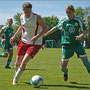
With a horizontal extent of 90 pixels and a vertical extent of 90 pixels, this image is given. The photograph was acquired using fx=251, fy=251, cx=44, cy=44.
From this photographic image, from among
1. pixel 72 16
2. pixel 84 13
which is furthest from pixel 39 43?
pixel 84 13

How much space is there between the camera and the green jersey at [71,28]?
7645 mm

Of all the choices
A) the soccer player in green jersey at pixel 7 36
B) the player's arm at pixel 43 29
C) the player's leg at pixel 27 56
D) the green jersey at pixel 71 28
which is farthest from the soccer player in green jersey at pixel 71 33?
the soccer player in green jersey at pixel 7 36

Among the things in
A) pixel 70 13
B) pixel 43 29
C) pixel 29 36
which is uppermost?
pixel 70 13

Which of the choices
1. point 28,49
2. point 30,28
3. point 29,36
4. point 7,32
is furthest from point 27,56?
point 7,32

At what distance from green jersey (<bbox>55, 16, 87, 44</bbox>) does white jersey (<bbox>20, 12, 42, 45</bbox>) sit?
2.79ft

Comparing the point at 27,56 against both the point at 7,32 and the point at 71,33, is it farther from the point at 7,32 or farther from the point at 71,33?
the point at 7,32

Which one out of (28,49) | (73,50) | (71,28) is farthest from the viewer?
(73,50)

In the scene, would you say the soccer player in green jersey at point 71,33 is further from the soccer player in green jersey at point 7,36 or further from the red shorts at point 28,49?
the soccer player in green jersey at point 7,36

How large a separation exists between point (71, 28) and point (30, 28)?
1271 mm

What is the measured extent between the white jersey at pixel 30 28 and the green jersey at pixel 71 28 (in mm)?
850

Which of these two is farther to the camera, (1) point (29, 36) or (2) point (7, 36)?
(2) point (7, 36)

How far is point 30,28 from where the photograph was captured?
24.3 feet

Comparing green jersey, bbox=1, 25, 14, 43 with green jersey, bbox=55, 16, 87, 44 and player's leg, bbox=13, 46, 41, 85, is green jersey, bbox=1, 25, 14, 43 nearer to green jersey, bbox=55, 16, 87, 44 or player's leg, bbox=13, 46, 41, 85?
green jersey, bbox=55, 16, 87, 44

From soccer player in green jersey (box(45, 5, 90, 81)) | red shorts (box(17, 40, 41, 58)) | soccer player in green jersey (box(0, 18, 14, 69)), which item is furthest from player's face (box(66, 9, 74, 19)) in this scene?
soccer player in green jersey (box(0, 18, 14, 69))
